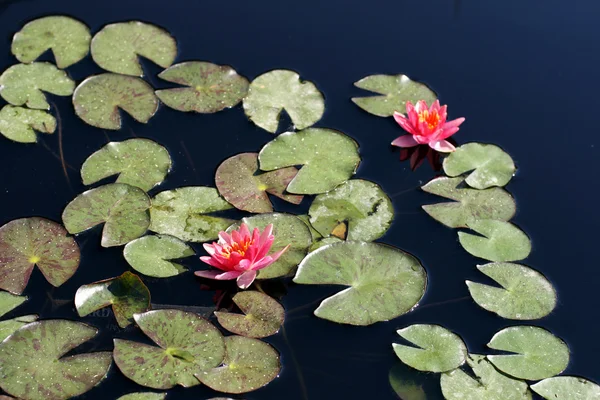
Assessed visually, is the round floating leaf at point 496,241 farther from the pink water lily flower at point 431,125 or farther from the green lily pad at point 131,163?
the green lily pad at point 131,163

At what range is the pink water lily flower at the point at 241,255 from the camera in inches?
115

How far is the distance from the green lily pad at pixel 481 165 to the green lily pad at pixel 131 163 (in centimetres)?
142

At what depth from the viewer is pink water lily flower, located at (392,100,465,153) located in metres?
3.59

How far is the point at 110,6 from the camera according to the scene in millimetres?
4410

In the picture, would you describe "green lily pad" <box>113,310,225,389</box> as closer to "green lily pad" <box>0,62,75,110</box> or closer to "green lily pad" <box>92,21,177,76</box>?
"green lily pad" <box>0,62,75,110</box>

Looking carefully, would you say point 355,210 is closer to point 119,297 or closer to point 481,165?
point 481,165

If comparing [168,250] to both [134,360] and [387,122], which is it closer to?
[134,360]

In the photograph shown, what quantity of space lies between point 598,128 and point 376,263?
1645 mm

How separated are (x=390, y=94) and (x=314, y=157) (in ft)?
2.31

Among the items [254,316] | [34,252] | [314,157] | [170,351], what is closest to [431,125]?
[314,157]

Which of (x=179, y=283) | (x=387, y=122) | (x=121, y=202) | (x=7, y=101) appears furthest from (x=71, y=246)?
(x=387, y=122)

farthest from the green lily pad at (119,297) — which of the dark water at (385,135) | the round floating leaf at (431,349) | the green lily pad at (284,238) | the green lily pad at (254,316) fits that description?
the round floating leaf at (431,349)

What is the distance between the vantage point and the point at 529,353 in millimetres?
→ 2795

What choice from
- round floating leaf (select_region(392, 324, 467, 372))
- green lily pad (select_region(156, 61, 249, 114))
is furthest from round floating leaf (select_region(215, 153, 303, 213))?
round floating leaf (select_region(392, 324, 467, 372))
